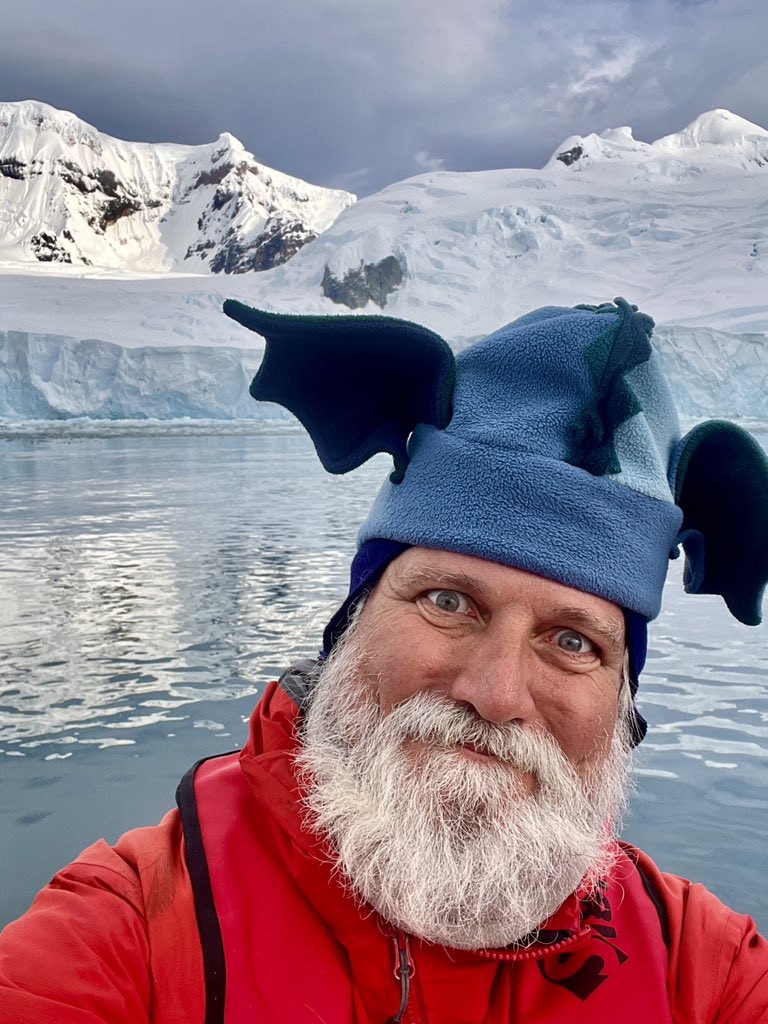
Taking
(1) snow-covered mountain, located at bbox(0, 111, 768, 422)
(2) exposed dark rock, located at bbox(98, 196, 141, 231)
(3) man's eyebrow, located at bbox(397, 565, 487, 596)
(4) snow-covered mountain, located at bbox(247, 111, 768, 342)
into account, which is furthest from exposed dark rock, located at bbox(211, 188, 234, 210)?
(3) man's eyebrow, located at bbox(397, 565, 487, 596)

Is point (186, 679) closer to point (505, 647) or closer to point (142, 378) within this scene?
point (505, 647)

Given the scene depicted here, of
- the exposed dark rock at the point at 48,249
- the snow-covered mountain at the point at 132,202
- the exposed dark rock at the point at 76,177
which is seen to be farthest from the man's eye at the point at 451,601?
the exposed dark rock at the point at 76,177

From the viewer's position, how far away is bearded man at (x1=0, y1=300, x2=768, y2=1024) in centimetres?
95

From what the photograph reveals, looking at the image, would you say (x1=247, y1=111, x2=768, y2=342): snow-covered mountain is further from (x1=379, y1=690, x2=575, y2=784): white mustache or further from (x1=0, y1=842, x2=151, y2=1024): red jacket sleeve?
(x1=0, y1=842, x2=151, y2=1024): red jacket sleeve

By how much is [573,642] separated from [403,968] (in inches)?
17.0

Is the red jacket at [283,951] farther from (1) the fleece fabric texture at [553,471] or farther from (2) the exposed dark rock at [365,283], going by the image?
(2) the exposed dark rock at [365,283]

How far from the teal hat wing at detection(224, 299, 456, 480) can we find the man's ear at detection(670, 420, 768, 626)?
387 mm

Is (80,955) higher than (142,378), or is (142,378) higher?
(80,955)

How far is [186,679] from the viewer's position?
12.7 ft

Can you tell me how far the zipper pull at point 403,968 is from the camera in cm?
94

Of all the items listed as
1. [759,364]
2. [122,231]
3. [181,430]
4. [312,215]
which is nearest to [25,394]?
[181,430]

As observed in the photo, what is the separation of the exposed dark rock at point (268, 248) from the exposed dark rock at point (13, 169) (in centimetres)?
2888

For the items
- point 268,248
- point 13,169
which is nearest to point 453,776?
point 268,248

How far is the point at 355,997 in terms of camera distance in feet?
3.15
